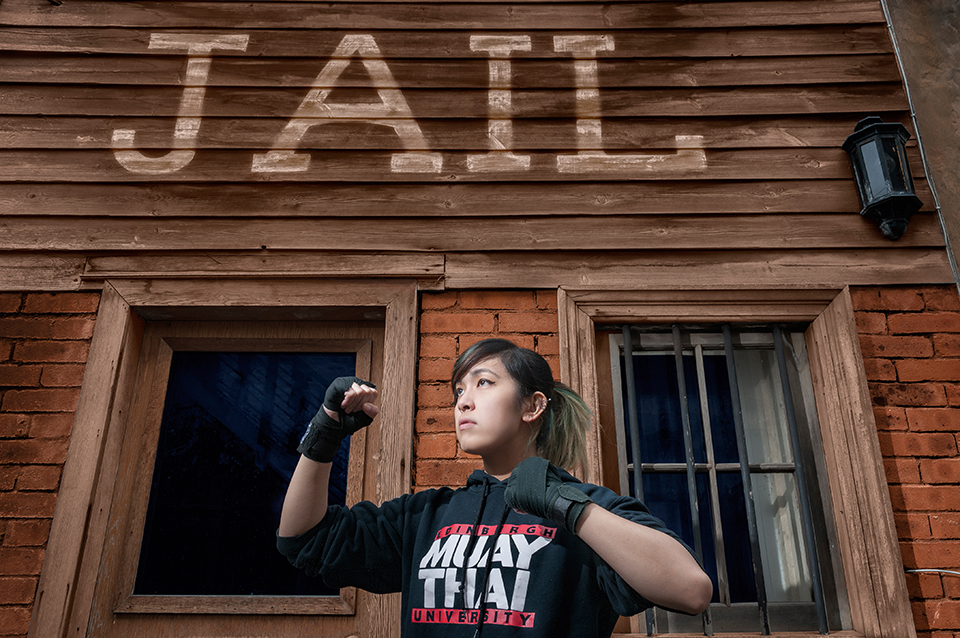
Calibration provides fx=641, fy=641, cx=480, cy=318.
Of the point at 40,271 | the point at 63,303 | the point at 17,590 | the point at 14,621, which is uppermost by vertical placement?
the point at 40,271

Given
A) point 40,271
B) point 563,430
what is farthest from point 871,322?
point 40,271

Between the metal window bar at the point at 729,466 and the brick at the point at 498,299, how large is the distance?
1.45 feet

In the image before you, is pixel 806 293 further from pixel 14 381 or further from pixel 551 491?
pixel 14 381

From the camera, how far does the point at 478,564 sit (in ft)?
4.78

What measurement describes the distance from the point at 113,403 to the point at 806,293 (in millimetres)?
2980

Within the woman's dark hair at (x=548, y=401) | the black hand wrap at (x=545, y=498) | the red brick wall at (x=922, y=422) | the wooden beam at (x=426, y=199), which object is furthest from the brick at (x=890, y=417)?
the black hand wrap at (x=545, y=498)

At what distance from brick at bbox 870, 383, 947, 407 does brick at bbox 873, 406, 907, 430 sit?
0.08 ft

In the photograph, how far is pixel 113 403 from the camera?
2.66 metres

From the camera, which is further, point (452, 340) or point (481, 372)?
point (452, 340)

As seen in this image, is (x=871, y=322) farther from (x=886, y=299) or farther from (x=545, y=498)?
(x=545, y=498)

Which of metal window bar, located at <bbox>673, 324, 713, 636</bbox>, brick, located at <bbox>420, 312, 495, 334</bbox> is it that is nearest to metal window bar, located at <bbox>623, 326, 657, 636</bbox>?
metal window bar, located at <bbox>673, 324, 713, 636</bbox>

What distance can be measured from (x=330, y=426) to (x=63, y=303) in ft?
6.32

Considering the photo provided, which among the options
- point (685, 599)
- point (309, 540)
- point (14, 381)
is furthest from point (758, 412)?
point (14, 381)

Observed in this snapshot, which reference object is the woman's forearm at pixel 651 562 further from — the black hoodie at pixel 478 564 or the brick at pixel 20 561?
the brick at pixel 20 561
